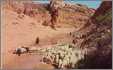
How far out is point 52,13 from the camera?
86.5 inches

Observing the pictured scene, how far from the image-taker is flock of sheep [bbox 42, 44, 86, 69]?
2135 millimetres

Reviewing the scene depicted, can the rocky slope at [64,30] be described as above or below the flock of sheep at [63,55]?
above

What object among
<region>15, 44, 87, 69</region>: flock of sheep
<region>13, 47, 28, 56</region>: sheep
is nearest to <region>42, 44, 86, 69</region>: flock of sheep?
<region>15, 44, 87, 69</region>: flock of sheep

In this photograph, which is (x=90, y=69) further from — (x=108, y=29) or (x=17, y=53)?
(x=17, y=53)

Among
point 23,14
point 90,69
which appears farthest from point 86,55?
point 23,14

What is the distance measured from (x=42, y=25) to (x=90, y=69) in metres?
0.47

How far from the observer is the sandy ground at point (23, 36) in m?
2.14

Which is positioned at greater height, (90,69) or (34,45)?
(34,45)

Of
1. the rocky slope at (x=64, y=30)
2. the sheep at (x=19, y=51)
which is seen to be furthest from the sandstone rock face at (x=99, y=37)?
Result: the sheep at (x=19, y=51)

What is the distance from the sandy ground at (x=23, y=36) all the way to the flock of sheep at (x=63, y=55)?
0.05 metres

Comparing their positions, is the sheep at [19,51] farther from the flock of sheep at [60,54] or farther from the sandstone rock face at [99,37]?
the sandstone rock face at [99,37]

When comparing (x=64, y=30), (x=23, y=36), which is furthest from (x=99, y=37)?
(x=23, y=36)

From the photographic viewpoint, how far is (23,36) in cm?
216

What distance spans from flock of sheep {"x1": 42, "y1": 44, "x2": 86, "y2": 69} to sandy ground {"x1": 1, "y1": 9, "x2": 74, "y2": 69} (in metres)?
0.05
